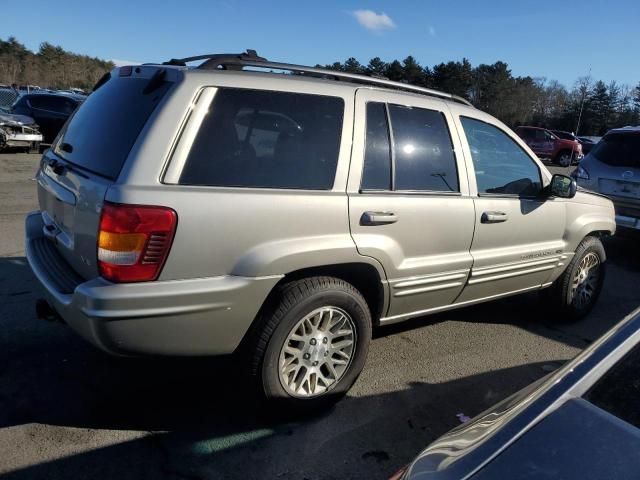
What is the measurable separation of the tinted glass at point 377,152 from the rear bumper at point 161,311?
884 mm

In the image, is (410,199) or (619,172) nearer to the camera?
(410,199)

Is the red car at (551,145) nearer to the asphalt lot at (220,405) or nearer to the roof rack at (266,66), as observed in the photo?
the asphalt lot at (220,405)

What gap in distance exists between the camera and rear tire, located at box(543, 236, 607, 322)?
470 cm

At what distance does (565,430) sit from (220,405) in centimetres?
222

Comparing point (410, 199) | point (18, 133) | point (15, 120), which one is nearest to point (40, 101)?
point (15, 120)

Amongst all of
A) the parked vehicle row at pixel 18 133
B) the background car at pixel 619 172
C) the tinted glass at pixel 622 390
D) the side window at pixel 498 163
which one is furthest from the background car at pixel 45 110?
the tinted glass at pixel 622 390

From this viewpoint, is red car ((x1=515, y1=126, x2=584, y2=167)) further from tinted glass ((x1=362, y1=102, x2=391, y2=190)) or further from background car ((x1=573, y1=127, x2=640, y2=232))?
tinted glass ((x1=362, y1=102, x2=391, y2=190))

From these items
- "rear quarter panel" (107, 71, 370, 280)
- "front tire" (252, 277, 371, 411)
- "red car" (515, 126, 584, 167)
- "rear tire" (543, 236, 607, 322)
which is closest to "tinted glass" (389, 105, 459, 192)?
"rear quarter panel" (107, 71, 370, 280)

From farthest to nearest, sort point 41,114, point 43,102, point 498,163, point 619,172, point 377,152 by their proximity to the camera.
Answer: point 43,102 → point 41,114 → point 619,172 → point 498,163 → point 377,152

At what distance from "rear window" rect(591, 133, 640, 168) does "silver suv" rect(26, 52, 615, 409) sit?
15.6 ft

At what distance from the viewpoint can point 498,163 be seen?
4020 millimetres

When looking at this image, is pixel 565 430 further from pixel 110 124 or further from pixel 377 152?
pixel 110 124

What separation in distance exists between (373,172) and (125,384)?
2.00m

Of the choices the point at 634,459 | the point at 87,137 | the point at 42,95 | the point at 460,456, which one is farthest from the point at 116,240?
the point at 42,95
